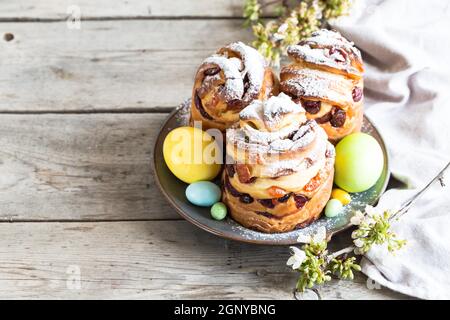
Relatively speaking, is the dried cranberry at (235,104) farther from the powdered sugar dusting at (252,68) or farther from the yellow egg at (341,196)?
the yellow egg at (341,196)

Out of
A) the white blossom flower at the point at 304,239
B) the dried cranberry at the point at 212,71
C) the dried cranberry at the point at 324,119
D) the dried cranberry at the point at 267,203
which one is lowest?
the white blossom flower at the point at 304,239

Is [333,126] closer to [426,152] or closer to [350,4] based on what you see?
[426,152]

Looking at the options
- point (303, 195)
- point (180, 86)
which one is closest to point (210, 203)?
point (303, 195)

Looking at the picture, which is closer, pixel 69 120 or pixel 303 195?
pixel 303 195

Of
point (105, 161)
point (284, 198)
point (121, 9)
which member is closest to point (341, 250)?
→ point (284, 198)

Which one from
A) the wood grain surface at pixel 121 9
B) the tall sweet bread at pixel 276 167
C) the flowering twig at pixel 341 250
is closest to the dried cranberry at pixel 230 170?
the tall sweet bread at pixel 276 167
